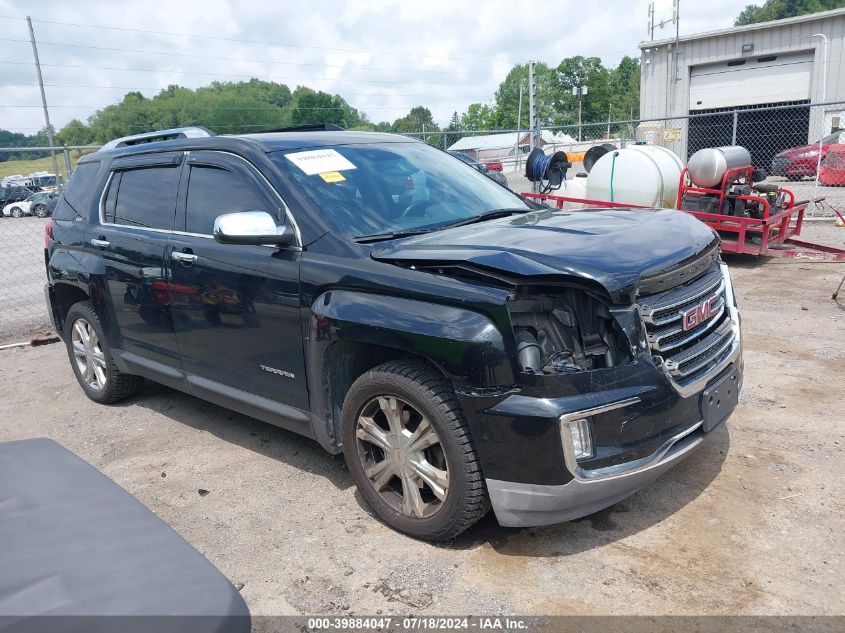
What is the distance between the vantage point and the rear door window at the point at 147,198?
4434 mm

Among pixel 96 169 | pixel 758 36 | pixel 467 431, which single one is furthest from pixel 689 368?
pixel 758 36

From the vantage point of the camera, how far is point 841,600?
2.67 meters

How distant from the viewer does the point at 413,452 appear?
3.16m

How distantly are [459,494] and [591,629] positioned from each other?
0.73 meters

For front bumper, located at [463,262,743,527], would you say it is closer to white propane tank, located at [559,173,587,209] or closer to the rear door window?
the rear door window

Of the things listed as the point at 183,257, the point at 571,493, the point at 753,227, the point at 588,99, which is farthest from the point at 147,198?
the point at 588,99

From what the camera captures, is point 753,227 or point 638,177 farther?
point 638,177

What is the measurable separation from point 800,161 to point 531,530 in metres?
22.3

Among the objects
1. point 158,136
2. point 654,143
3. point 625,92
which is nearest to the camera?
point 158,136

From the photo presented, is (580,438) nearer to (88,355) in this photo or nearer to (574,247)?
(574,247)

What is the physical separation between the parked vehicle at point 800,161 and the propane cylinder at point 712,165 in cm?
1389

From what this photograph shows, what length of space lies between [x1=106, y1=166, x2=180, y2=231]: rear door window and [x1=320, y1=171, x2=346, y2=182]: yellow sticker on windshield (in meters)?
1.14

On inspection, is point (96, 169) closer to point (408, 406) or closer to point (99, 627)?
point (408, 406)

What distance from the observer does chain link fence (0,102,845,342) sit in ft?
32.6
